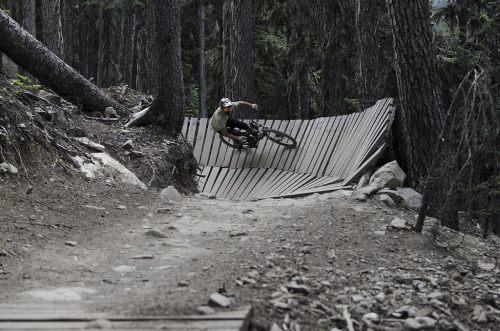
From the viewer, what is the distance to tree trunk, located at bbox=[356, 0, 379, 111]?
11203mm

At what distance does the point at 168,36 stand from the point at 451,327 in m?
7.23

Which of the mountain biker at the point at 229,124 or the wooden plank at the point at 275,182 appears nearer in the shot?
the wooden plank at the point at 275,182

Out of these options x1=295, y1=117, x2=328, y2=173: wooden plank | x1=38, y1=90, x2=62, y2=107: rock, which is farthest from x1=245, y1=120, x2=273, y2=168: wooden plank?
x1=38, y1=90, x2=62, y2=107: rock

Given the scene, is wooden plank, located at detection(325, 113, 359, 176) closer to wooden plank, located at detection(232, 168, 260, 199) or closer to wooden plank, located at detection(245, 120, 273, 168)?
wooden plank, located at detection(232, 168, 260, 199)

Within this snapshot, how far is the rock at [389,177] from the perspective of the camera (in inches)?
237

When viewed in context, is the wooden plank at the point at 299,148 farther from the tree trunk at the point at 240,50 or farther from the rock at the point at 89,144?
the rock at the point at 89,144

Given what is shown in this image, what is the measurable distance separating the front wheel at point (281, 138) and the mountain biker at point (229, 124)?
404mm

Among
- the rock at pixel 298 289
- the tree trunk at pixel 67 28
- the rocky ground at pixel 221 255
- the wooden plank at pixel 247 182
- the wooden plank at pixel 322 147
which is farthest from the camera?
the tree trunk at pixel 67 28

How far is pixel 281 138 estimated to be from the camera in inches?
410

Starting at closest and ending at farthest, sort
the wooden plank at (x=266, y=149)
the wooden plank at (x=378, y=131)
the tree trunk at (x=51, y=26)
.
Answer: the wooden plank at (x=378, y=131) < the wooden plank at (x=266, y=149) < the tree trunk at (x=51, y=26)

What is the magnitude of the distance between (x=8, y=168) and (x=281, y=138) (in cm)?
630

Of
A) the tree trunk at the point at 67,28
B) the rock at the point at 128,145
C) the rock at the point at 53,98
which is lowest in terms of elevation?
the rock at the point at 128,145

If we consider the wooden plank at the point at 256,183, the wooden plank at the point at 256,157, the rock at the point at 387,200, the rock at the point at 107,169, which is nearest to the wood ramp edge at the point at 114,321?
the rock at the point at 387,200

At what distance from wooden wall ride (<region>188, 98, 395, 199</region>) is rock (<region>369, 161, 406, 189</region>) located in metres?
0.37
